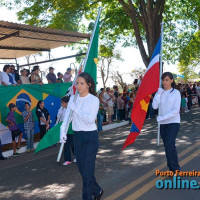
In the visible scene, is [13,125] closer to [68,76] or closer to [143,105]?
[143,105]

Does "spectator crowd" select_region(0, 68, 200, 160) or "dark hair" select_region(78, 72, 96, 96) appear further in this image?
"spectator crowd" select_region(0, 68, 200, 160)

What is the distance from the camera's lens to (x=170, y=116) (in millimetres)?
5543

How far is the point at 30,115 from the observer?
10.1m

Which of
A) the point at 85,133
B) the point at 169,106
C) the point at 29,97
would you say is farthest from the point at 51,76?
the point at 85,133

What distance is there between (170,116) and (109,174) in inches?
67.7

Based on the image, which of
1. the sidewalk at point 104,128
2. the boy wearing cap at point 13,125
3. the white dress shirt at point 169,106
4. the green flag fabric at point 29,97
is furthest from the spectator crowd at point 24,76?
the white dress shirt at point 169,106

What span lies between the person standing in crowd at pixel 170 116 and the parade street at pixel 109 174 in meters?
0.44

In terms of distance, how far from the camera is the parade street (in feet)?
16.5

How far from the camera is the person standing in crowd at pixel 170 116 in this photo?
219 inches

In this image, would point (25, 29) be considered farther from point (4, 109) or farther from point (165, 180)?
point (165, 180)

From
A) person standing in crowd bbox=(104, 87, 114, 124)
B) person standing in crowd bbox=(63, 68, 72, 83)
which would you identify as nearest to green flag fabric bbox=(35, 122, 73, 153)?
person standing in crowd bbox=(63, 68, 72, 83)

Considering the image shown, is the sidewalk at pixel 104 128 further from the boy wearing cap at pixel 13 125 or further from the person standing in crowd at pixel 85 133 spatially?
the person standing in crowd at pixel 85 133

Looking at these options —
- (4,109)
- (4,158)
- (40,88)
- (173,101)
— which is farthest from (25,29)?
(173,101)

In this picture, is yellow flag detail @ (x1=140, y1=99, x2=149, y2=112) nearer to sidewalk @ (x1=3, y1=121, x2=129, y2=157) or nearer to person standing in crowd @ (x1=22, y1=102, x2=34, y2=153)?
person standing in crowd @ (x1=22, y1=102, x2=34, y2=153)
